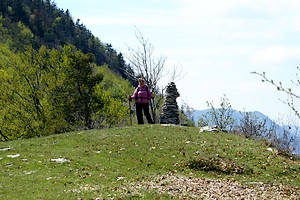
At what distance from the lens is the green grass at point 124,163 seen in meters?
16.5

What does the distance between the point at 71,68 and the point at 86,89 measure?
323cm

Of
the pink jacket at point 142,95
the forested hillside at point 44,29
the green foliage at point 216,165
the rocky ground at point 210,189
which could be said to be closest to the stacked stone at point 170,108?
the pink jacket at point 142,95

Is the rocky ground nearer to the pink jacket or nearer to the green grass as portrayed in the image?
the green grass

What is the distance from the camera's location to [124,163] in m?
21.0

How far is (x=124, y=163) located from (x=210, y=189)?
6192 mm

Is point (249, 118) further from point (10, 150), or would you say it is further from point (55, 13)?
point (55, 13)

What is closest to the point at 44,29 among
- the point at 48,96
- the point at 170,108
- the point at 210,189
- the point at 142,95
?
the point at 48,96

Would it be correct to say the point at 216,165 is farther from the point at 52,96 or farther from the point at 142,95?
the point at 52,96

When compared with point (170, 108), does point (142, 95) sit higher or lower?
higher

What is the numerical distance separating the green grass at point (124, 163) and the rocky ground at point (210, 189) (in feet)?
2.49

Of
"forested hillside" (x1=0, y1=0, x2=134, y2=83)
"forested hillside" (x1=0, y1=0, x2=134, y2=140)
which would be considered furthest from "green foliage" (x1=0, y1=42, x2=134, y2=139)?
"forested hillside" (x1=0, y1=0, x2=134, y2=83)

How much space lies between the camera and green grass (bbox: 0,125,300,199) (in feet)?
54.1

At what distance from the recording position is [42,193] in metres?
15.5

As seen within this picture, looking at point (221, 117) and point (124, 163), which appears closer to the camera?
point (124, 163)
